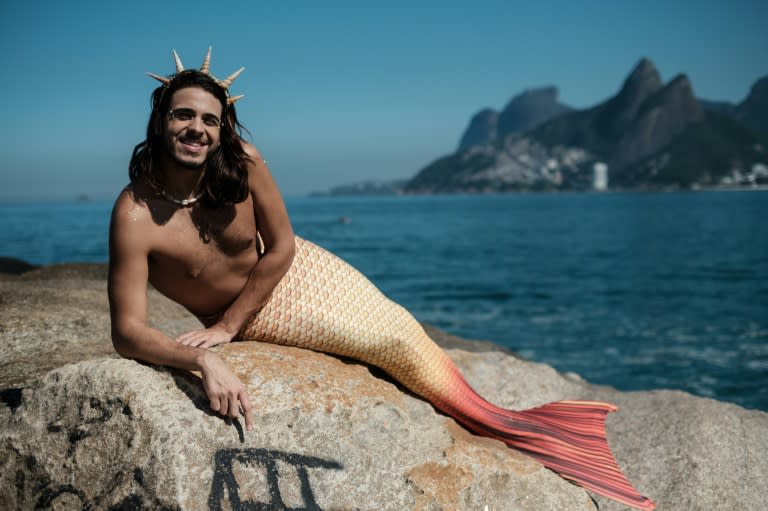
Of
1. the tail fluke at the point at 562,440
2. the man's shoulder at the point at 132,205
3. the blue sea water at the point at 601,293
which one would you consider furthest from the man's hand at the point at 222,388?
the blue sea water at the point at 601,293

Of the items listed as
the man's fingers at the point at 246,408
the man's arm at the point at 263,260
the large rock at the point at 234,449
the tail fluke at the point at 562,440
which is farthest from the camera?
the tail fluke at the point at 562,440

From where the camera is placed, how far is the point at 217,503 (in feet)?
10.1

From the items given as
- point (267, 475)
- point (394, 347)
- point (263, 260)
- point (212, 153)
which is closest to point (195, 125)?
point (212, 153)

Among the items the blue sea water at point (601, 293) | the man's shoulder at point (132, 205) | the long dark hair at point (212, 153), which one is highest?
the long dark hair at point (212, 153)

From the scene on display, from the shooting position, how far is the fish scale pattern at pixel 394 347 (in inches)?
164

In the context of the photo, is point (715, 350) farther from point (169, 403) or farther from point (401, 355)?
point (169, 403)

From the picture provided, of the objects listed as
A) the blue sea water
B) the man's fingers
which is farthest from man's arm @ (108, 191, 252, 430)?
the blue sea water

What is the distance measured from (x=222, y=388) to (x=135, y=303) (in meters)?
0.69

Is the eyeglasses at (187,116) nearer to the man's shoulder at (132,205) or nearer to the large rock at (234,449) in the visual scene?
the man's shoulder at (132,205)

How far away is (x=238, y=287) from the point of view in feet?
13.1

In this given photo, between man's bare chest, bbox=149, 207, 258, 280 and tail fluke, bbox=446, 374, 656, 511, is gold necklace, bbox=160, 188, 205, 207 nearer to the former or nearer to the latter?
man's bare chest, bbox=149, 207, 258, 280

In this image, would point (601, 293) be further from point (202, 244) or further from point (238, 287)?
point (202, 244)

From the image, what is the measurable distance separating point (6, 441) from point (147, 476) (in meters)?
0.93

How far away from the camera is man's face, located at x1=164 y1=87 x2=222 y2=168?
10.9 ft
